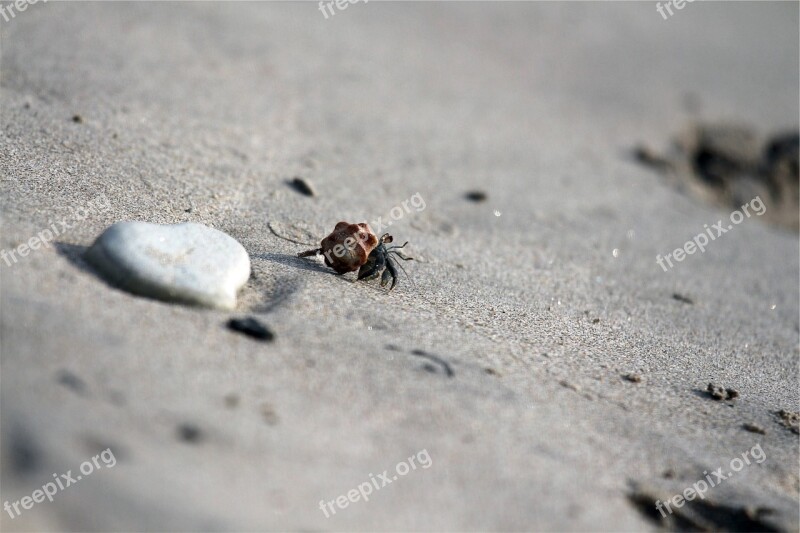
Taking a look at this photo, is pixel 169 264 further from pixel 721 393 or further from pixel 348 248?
pixel 721 393

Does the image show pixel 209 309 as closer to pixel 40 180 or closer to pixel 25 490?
pixel 25 490

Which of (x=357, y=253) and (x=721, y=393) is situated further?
(x=357, y=253)

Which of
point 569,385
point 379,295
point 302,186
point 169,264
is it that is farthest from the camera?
point 302,186

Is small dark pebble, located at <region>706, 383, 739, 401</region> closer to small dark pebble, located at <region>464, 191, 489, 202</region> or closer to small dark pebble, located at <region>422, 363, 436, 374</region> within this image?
small dark pebble, located at <region>422, 363, 436, 374</region>

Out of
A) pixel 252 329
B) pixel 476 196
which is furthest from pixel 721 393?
pixel 476 196

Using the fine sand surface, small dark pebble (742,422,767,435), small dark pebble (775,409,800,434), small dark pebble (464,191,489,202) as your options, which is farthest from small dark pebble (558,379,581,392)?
small dark pebble (464,191,489,202)
